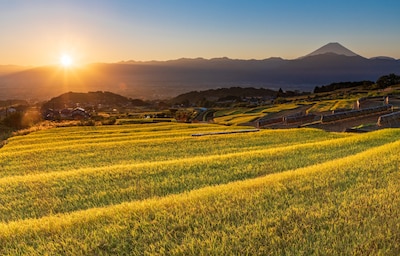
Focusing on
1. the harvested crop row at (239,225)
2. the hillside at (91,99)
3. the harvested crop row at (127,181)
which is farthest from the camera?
the hillside at (91,99)

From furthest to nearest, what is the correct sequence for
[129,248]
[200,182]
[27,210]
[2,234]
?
[200,182] → [27,210] → [2,234] → [129,248]

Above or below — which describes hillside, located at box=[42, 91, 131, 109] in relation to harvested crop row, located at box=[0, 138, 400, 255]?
above

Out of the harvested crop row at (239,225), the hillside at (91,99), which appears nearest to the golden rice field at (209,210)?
the harvested crop row at (239,225)

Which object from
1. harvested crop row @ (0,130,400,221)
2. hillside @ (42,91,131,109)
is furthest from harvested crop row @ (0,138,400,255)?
hillside @ (42,91,131,109)

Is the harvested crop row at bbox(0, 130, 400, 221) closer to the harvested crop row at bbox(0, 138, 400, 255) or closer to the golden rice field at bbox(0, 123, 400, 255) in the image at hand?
the golden rice field at bbox(0, 123, 400, 255)

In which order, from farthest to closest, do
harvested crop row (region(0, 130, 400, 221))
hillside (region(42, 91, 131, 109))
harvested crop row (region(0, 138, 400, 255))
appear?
hillside (region(42, 91, 131, 109)), harvested crop row (region(0, 130, 400, 221)), harvested crop row (region(0, 138, 400, 255))

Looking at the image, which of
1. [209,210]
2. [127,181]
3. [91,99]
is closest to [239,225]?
[209,210]

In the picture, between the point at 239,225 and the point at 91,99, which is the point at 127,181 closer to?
the point at 239,225

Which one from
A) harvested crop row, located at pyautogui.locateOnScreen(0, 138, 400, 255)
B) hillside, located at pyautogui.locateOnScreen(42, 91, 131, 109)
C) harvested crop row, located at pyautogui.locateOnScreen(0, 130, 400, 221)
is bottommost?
harvested crop row, located at pyautogui.locateOnScreen(0, 130, 400, 221)

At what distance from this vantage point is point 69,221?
16.6ft

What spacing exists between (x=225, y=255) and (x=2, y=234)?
3.23m

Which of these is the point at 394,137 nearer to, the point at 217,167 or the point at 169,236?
the point at 217,167

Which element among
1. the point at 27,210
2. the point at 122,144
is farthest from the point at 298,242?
the point at 122,144

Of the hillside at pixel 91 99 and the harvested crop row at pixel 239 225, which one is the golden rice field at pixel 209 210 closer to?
the harvested crop row at pixel 239 225
